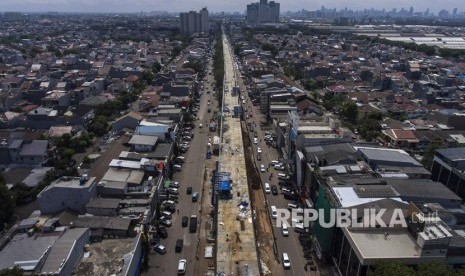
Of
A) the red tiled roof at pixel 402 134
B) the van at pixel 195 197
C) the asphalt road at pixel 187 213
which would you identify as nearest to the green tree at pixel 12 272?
the asphalt road at pixel 187 213

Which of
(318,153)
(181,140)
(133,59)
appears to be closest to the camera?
(318,153)

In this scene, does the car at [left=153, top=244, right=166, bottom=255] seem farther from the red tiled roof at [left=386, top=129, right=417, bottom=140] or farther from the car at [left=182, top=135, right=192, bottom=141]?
the red tiled roof at [left=386, top=129, right=417, bottom=140]

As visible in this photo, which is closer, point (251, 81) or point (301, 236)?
point (301, 236)

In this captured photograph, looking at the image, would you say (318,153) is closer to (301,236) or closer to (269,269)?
(301,236)

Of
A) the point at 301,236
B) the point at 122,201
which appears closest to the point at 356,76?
the point at 301,236

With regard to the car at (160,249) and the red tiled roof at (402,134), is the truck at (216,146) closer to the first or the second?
the car at (160,249)

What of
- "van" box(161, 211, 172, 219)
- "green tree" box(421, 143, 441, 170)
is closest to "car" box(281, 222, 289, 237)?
"van" box(161, 211, 172, 219)

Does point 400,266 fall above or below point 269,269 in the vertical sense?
above
